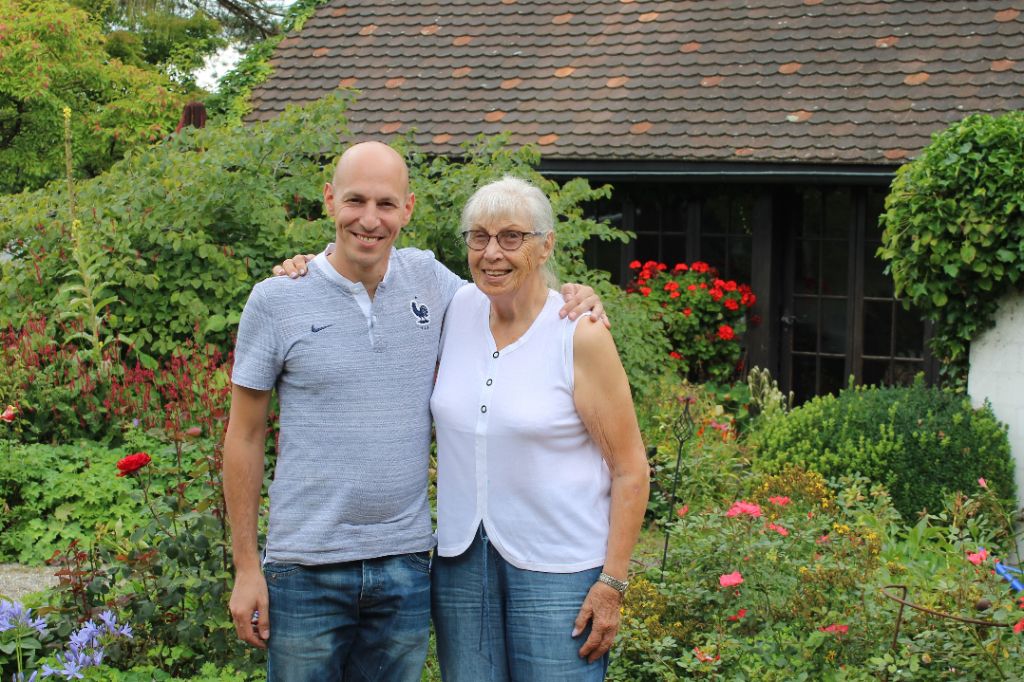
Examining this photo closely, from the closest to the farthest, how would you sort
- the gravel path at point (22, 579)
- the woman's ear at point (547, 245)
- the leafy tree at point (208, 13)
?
1. the woman's ear at point (547, 245)
2. the gravel path at point (22, 579)
3. the leafy tree at point (208, 13)

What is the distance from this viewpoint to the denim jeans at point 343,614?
2688 millimetres

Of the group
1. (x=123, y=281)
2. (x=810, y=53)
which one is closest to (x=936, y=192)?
(x=810, y=53)

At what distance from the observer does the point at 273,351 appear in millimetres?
2662

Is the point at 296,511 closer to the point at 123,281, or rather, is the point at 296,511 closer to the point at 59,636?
the point at 59,636

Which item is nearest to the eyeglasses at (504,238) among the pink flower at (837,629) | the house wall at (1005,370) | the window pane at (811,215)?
the pink flower at (837,629)

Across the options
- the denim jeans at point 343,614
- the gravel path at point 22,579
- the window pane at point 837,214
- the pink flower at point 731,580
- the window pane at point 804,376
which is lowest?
the gravel path at point 22,579

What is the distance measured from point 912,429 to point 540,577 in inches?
177

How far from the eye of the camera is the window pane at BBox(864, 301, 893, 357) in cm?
994

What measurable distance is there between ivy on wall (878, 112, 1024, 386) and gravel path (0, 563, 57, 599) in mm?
5355

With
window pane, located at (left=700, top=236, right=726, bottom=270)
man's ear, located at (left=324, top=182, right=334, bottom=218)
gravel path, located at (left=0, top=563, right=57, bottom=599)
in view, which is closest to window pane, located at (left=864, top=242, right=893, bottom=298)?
window pane, located at (left=700, top=236, right=726, bottom=270)

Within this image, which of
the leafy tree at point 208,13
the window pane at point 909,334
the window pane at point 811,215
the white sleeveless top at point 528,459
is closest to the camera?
the white sleeveless top at point 528,459

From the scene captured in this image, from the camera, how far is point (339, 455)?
8.77 feet

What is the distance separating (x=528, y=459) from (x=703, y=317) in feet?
25.2

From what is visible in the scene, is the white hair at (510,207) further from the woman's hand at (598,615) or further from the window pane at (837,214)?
the window pane at (837,214)
